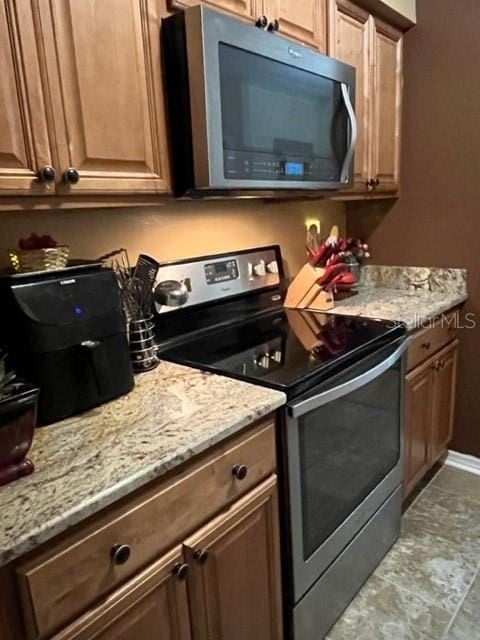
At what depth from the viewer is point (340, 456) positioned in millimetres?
1415

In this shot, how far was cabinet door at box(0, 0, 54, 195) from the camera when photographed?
35.8 inches

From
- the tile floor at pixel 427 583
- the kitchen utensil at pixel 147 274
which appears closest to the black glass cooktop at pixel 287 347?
the kitchen utensil at pixel 147 274

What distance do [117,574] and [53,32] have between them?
1086 millimetres

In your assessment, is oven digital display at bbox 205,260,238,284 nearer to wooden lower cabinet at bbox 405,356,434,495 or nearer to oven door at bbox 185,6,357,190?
oven door at bbox 185,6,357,190

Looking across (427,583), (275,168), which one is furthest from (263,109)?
(427,583)

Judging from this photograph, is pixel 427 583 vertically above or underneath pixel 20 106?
underneath

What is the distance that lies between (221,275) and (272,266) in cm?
32

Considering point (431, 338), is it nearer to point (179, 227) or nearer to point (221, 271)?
point (221, 271)

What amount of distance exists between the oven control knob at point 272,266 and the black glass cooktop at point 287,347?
0.22 meters

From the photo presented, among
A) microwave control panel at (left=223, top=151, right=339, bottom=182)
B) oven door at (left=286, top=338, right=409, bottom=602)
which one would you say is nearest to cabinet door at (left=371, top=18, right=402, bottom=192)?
microwave control panel at (left=223, top=151, right=339, bottom=182)

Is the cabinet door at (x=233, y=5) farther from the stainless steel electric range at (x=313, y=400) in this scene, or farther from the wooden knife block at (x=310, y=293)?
the wooden knife block at (x=310, y=293)

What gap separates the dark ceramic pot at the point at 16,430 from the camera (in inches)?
31.2

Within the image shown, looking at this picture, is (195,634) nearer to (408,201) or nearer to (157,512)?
(157,512)

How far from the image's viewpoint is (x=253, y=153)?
134cm
